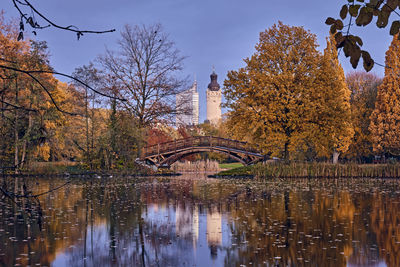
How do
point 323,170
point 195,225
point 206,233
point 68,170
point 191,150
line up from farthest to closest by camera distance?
point 191,150 → point 68,170 → point 323,170 → point 195,225 → point 206,233

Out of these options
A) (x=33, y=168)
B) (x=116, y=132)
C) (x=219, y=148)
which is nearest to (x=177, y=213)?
(x=116, y=132)

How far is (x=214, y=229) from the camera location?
9984mm

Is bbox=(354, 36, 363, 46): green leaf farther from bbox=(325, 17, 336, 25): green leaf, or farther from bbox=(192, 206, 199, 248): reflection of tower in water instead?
bbox=(192, 206, 199, 248): reflection of tower in water

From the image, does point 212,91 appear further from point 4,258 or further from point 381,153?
point 4,258

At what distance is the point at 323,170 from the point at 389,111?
19.9 m

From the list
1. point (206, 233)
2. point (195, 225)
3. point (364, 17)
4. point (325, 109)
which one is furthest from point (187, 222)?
point (325, 109)

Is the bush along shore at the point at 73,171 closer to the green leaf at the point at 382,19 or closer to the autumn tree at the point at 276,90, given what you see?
the autumn tree at the point at 276,90

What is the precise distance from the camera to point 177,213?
12844 millimetres

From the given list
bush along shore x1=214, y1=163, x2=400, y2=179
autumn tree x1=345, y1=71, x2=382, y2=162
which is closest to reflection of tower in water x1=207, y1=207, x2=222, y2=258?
bush along shore x1=214, y1=163, x2=400, y2=179

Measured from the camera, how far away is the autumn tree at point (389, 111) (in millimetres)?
44562

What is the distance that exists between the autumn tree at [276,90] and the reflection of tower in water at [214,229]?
61.4 ft

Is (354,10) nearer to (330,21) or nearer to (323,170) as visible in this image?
(330,21)

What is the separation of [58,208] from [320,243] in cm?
931

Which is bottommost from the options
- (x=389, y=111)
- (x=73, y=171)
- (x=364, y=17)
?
(x=73, y=171)
